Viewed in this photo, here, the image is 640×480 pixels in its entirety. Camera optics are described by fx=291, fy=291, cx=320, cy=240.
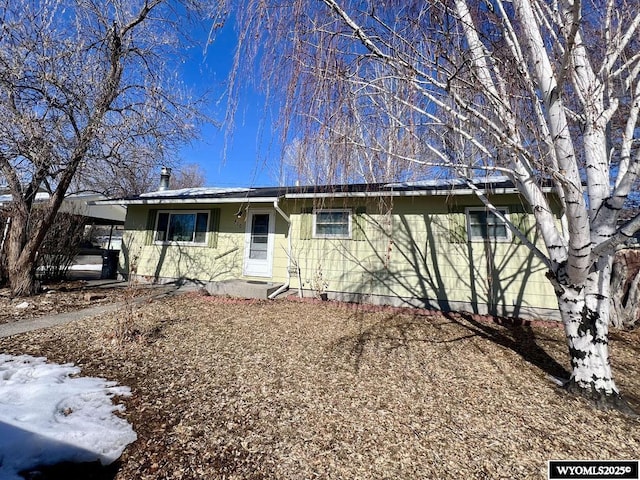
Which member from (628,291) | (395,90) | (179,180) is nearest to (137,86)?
(395,90)

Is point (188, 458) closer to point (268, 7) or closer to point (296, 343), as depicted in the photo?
point (296, 343)

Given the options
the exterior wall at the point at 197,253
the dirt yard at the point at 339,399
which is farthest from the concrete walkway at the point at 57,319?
the exterior wall at the point at 197,253

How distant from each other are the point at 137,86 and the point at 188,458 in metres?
8.06

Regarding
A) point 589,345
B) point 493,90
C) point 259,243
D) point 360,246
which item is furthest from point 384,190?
point 259,243

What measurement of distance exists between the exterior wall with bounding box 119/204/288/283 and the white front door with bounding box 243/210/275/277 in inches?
5.1

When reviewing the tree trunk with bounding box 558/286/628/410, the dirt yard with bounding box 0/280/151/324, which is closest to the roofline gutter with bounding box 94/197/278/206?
the dirt yard with bounding box 0/280/151/324

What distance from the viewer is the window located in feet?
29.7

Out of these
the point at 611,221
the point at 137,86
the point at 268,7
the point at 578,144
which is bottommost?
the point at 611,221

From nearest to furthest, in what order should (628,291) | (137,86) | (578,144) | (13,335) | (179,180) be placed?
A: (578,144), (13,335), (628,291), (137,86), (179,180)

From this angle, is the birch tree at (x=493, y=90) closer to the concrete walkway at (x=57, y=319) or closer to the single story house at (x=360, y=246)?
the single story house at (x=360, y=246)

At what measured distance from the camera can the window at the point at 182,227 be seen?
9.05 m

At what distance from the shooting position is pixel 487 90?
251cm

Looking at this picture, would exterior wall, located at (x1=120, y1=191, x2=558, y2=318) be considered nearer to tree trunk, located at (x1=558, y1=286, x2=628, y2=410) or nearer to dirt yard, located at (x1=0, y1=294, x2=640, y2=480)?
dirt yard, located at (x1=0, y1=294, x2=640, y2=480)

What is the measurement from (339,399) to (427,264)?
4.90 m
